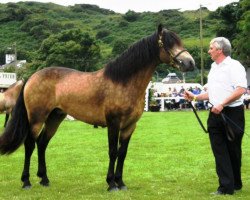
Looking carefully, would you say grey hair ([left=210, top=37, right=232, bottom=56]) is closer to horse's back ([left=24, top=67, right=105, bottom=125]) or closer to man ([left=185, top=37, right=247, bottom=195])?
man ([left=185, top=37, right=247, bottom=195])

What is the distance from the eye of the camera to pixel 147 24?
373ft

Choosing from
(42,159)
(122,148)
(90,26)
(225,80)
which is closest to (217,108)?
(225,80)

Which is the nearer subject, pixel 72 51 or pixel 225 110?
pixel 225 110

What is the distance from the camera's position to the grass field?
282 inches

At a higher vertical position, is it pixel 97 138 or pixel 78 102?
pixel 78 102

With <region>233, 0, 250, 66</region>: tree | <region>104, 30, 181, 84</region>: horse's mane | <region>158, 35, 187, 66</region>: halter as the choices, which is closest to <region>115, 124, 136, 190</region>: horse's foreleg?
<region>104, 30, 181, 84</region>: horse's mane

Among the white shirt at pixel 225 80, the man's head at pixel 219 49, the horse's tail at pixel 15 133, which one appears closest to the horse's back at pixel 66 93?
the horse's tail at pixel 15 133

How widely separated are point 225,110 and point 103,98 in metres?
1.91

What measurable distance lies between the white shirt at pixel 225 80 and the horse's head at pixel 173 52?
0.38m

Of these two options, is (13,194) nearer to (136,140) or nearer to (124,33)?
(136,140)

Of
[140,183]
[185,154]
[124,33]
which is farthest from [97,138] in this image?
[124,33]

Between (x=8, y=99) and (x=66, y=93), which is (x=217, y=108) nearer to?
(x=66, y=93)

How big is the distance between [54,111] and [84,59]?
69011 mm

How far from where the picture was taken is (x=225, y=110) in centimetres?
708
